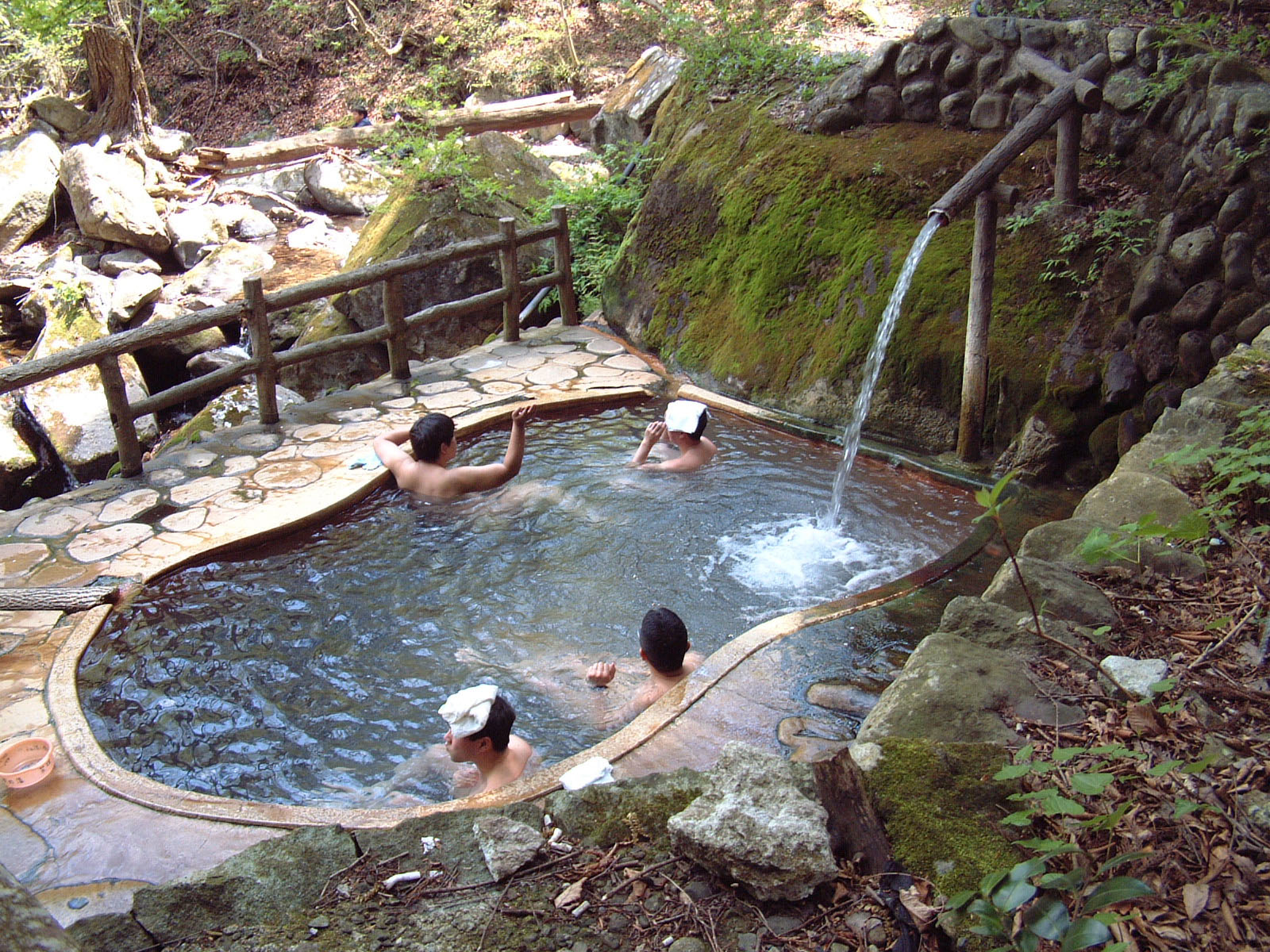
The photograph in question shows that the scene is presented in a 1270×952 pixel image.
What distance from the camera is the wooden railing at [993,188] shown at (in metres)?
5.22

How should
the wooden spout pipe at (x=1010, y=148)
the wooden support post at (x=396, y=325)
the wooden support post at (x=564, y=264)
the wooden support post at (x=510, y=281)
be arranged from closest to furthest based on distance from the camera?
1. the wooden spout pipe at (x=1010, y=148)
2. the wooden support post at (x=396, y=325)
3. the wooden support post at (x=510, y=281)
4. the wooden support post at (x=564, y=264)

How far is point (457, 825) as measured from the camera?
2.53 m

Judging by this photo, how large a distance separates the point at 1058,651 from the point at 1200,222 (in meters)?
3.49

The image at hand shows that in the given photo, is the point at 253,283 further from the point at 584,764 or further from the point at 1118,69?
the point at 1118,69

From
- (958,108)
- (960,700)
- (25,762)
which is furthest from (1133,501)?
(25,762)

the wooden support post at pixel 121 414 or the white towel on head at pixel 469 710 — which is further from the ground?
the wooden support post at pixel 121 414

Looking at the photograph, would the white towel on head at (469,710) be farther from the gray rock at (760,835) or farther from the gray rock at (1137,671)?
the gray rock at (1137,671)

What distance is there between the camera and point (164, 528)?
17.7 ft

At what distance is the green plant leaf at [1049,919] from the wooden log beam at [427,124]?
419 inches

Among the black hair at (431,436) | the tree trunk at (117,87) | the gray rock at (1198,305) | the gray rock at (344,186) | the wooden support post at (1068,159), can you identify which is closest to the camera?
the gray rock at (1198,305)

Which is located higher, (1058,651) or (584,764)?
(1058,651)

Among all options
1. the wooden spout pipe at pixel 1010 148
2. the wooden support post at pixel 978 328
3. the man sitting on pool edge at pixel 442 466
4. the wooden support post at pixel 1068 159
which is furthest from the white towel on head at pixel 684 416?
the wooden support post at pixel 1068 159

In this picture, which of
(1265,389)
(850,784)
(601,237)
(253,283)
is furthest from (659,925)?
(601,237)

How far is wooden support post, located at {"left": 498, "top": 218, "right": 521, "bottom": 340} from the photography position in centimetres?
807
